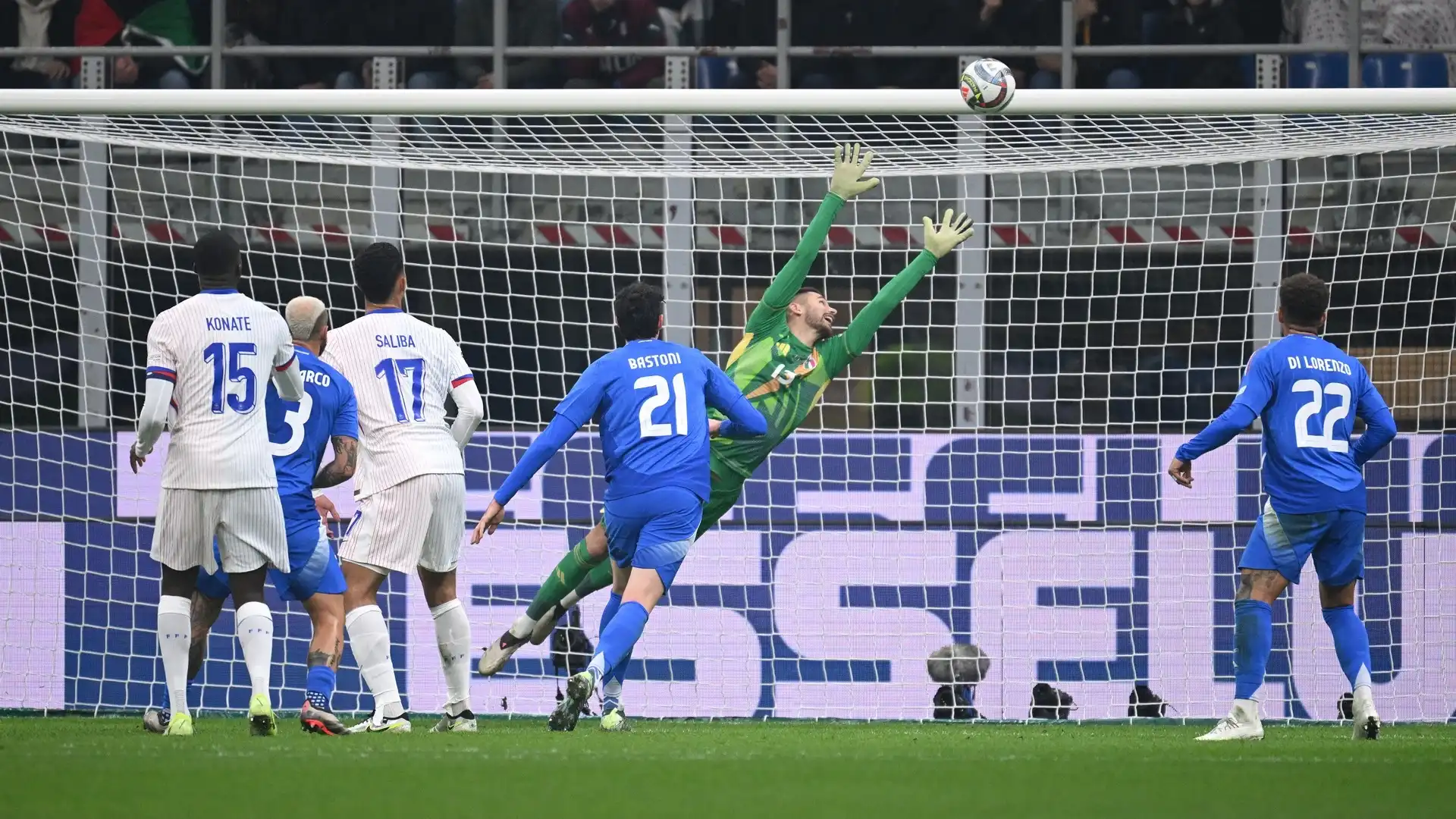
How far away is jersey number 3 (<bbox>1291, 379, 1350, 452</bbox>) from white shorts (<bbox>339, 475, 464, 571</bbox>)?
140 inches

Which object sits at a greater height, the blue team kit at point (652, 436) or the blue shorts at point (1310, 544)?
the blue team kit at point (652, 436)

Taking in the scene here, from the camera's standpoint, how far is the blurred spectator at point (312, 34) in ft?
43.4

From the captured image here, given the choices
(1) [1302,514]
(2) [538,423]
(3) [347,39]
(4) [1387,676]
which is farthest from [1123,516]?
(3) [347,39]

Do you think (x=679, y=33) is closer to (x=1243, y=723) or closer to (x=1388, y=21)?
(x=1388, y=21)

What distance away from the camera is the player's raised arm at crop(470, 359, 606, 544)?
738cm

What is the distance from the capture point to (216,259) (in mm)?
7086

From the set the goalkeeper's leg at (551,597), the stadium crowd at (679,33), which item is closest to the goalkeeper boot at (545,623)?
the goalkeeper's leg at (551,597)

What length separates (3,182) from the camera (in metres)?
11.9

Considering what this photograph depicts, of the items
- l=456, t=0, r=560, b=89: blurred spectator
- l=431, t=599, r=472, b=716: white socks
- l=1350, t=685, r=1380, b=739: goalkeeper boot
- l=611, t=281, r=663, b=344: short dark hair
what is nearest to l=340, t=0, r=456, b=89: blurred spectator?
l=456, t=0, r=560, b=89: blurred spectator

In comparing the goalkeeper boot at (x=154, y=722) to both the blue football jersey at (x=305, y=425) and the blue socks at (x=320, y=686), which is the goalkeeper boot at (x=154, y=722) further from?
the blue football jersey at (x=305, y=425)

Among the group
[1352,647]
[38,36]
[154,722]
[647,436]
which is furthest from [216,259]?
[38,36]

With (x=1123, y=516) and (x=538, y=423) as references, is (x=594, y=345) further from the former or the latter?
(x=1123, y=516)

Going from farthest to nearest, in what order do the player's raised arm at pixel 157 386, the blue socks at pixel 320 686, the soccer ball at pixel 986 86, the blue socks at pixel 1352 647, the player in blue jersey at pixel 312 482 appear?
the soccer ball at pixel 986 86, the blue socks at pixel 1352 647, the player in blue jersey at pixel 312 482, the blue socks at pixel 320 686, the player's raised arm at pixel 157 386

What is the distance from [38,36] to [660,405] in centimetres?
780
